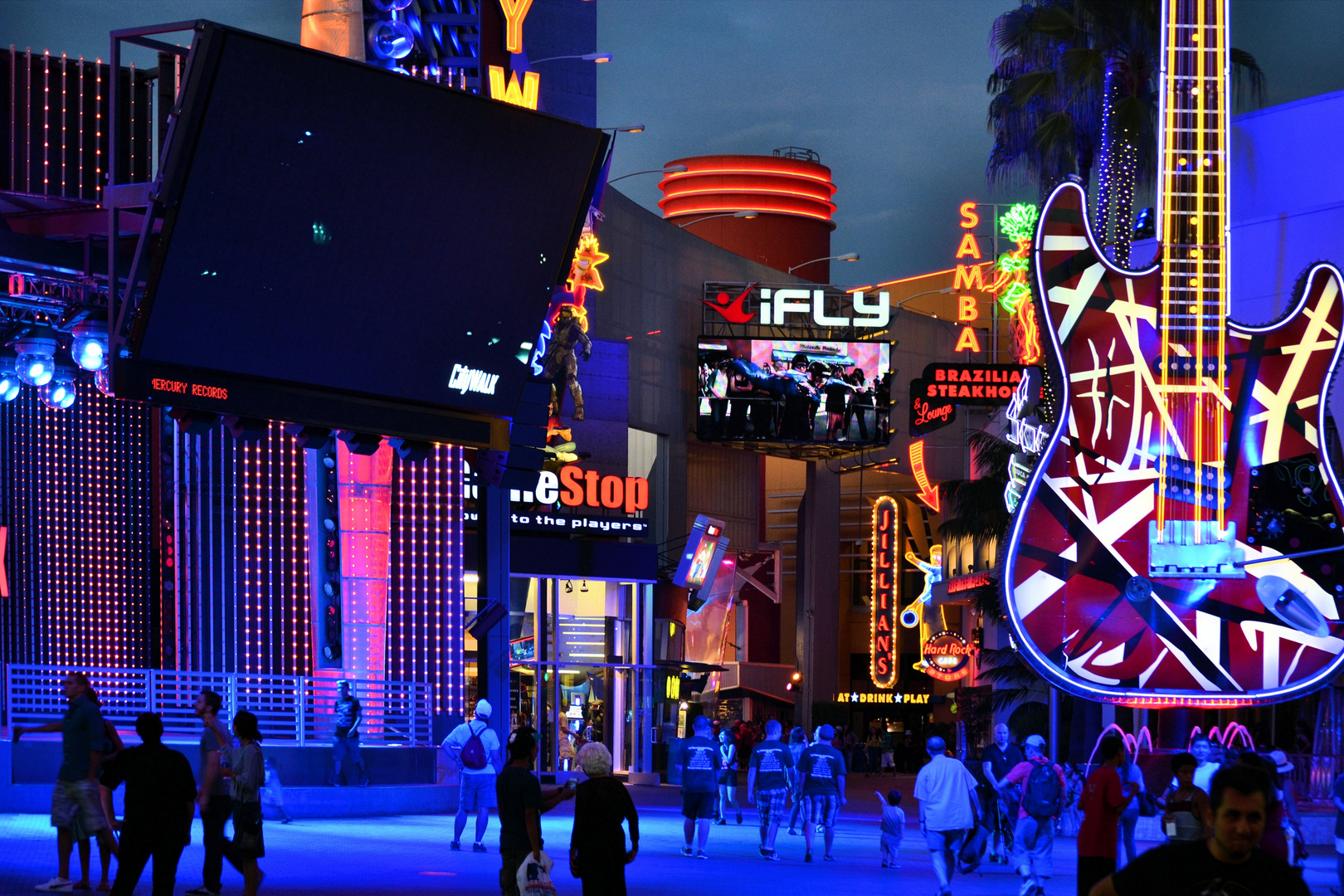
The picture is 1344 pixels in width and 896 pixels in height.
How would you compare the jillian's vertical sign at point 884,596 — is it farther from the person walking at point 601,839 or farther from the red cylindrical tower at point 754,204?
the person walking at point 601,839

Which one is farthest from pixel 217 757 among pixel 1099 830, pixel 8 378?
pixel 8 378

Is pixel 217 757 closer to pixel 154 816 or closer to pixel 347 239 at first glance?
pixel 154 816

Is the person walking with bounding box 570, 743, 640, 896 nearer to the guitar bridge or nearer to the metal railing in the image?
the metal railing

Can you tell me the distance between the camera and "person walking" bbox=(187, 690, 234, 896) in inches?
516

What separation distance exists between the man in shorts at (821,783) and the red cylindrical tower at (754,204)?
158ft

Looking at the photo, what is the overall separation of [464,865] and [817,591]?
43620mm

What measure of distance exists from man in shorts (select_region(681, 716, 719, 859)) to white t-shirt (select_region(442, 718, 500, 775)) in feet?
7.37

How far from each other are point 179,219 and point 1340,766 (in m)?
18.7

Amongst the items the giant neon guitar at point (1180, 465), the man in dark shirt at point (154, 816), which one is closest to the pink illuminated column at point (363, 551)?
the giant neon guitar at point (1180, 465)

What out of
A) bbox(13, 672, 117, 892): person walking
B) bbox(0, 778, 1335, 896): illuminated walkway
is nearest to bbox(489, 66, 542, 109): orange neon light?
bbox(0, 778, 1335, 896): illuminated walkway

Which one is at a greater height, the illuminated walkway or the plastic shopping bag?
the plastic shopping bag

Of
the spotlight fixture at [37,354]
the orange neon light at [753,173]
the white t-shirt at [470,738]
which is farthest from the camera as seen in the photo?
the orange neon light at [753,173]

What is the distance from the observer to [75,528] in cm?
3194

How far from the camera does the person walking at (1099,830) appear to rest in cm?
1295
